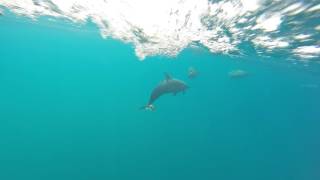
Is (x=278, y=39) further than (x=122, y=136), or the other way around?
(x=122, y=136)

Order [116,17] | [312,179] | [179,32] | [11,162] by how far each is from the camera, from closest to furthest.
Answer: [116,17] → [179,32] → [11,162] → [312,179]

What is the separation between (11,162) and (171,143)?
90.8 feet

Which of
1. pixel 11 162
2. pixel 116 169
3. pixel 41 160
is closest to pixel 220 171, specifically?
pixel 116 169

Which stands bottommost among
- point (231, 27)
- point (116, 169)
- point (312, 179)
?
point (312, 179)

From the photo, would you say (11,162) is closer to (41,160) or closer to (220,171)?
(41,160)

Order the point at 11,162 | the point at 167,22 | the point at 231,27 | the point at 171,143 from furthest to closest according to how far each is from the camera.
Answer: the point at 171,143 → the point at 11,162 → the point at 167,22 → the point at 231,27

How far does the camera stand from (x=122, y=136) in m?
55.2

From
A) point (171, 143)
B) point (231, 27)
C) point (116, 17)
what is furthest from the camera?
point (171, 143)

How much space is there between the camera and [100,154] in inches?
1826

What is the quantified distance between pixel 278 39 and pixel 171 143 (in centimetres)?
4095

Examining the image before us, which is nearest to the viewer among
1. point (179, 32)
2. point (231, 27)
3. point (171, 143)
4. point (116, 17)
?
point (231, 27)

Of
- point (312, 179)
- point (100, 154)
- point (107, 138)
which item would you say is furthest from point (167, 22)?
point (312, 179)

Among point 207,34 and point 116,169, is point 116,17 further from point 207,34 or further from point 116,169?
point 116,169

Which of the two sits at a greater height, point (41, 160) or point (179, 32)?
point (179, 32)
